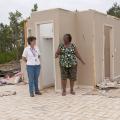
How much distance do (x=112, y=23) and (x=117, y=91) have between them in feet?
10.1

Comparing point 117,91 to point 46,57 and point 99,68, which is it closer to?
point 99,68

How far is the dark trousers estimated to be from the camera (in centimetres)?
1016

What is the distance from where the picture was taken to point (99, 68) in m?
11.4

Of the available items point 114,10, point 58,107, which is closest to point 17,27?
point 114,10

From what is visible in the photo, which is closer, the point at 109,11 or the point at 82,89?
the point at 82,89

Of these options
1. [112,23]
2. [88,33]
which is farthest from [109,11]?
[88,33]

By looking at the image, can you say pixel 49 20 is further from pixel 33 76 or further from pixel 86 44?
pixel 33 76

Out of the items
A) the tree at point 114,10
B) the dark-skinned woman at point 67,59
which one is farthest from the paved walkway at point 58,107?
the tree at point 114,10

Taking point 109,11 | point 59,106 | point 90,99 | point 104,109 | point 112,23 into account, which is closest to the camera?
point 104,109

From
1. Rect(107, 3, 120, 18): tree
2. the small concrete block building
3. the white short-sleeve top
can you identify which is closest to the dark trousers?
the white short-sleeve top

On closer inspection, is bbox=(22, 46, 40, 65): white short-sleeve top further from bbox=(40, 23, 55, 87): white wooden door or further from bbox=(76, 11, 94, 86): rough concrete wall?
bbox=(76, 11, 94, 86): rough concrete wall

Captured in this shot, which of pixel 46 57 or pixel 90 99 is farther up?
pixel 46 57

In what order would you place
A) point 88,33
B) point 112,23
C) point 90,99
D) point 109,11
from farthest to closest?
1. point 109,11
2. point 112,23
3. point 88,33
4. point 90,99

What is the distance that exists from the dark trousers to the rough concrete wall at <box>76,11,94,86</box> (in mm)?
1521
